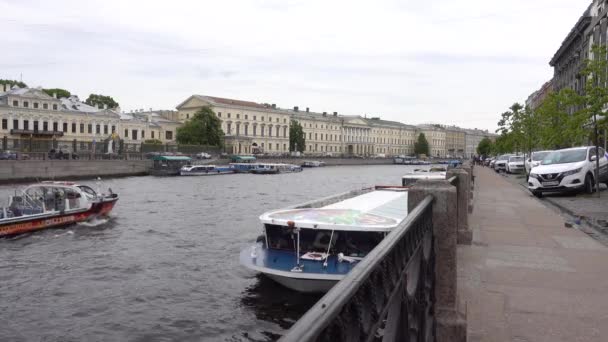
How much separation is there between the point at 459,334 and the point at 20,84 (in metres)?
103

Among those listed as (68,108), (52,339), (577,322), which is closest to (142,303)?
(52,339)

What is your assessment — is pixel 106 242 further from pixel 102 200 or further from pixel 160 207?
pixel 160 207

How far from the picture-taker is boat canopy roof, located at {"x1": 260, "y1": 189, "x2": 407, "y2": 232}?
36.1 ft

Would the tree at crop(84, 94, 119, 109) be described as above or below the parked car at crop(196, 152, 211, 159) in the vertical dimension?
above

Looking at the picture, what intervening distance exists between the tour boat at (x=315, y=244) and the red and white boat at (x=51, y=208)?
12056mm

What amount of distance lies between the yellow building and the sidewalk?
348 feet

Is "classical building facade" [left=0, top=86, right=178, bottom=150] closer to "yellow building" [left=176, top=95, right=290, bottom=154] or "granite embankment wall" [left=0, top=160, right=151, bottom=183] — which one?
"granite embankment wall" [left=0, top=160, right=151, bottom=183]

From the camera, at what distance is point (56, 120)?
85.8 m

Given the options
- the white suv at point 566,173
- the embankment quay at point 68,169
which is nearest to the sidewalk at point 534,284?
the white suv at point 566,173

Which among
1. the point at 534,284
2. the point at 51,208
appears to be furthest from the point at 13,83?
the point at 534,284

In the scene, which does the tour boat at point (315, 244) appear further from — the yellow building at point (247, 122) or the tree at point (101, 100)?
the tree at point (101, 100)

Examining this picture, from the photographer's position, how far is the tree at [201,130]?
101125mm

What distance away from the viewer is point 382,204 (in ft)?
47.2

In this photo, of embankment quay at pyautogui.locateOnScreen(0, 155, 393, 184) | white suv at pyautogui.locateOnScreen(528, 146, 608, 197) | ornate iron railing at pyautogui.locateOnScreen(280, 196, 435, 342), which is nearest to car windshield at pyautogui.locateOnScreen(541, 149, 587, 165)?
white suv at pyautogui.locateOnScreen(528, 146, 608, 197)
